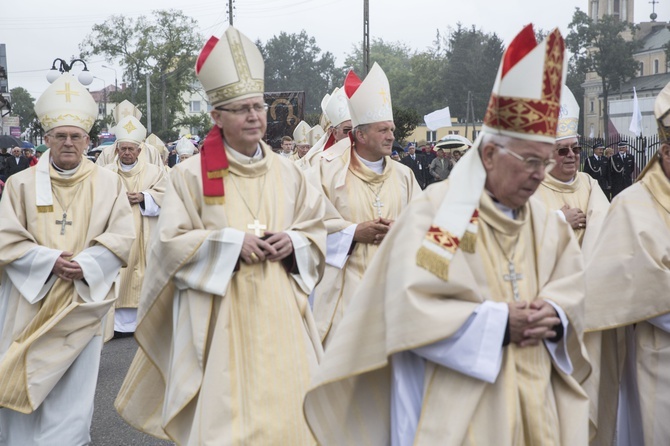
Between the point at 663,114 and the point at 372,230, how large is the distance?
229cm

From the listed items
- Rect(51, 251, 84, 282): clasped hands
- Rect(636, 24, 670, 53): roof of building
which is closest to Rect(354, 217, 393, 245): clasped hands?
Rect(51, 251, 84, 282): clasped hands

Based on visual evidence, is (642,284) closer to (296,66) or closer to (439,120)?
(439,120)

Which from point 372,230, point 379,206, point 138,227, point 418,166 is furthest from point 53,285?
point 418,166

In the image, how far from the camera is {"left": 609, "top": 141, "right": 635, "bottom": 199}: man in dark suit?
23.2m

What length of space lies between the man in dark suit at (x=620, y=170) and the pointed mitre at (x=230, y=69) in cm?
1879

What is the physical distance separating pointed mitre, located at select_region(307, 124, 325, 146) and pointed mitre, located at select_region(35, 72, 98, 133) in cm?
1019

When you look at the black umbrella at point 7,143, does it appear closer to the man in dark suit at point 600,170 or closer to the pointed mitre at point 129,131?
the pointed mitre at point 129,131

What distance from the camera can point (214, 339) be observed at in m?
5.23

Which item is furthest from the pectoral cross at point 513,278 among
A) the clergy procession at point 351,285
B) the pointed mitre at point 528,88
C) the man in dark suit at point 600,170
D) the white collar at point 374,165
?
the man in dark suit at point 600,170

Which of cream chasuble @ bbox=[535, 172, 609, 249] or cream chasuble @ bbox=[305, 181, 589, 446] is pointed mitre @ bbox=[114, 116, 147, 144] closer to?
cream chasuble @ bbox=[535, 172, 609, 249]

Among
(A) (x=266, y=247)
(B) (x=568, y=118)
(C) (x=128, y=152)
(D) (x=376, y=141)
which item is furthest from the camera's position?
(C) (x=128, y=152)

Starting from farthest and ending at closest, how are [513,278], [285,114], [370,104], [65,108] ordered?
[285,114] → [370,104] → [65,108] → [513,278]

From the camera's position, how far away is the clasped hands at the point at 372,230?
6.89 m

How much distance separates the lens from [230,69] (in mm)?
5531
